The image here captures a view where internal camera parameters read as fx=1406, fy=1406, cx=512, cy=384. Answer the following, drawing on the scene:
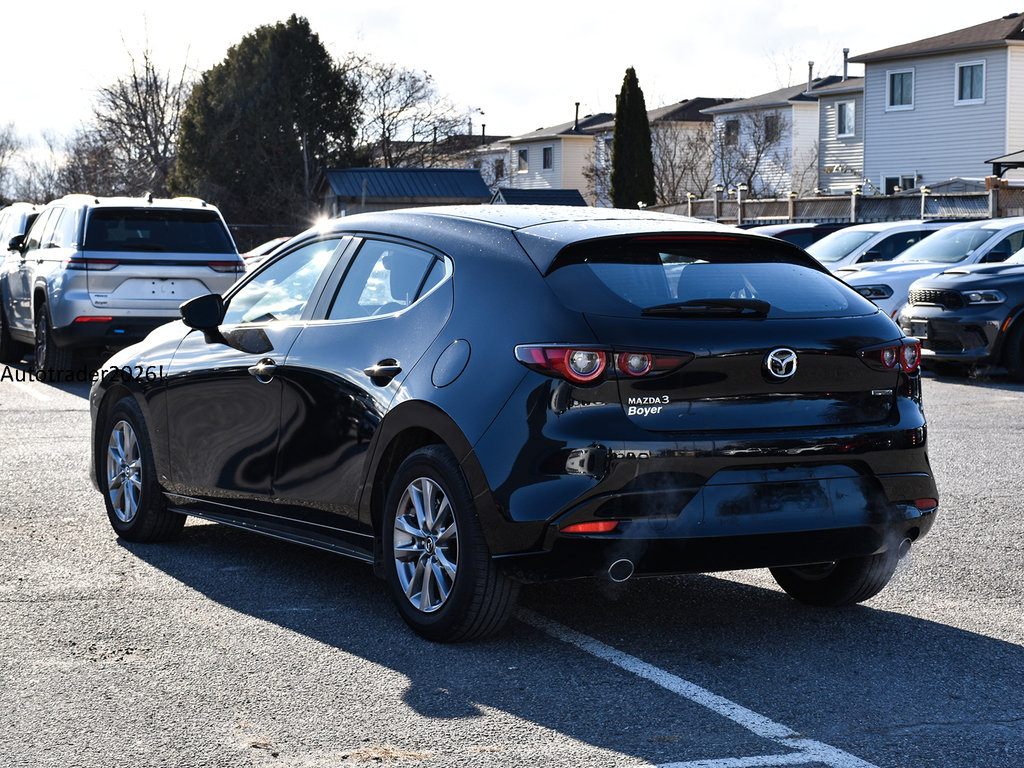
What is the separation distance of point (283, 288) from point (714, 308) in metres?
2.27

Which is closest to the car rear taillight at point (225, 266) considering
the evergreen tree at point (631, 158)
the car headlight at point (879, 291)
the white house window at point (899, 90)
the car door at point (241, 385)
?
the car headlight at point (879, 291)

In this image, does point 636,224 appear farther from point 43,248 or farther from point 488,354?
point 43,248

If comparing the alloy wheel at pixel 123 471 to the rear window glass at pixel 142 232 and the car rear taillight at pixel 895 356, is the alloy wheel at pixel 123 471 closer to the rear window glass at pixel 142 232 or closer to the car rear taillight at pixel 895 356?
the car rear taillight at pixel 895 356

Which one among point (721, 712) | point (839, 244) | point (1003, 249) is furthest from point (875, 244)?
point (721, 712)

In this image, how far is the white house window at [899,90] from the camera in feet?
161

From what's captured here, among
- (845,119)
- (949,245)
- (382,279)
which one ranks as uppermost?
(845,119)

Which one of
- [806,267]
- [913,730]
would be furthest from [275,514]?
[913,730]

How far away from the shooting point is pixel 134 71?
230 ft

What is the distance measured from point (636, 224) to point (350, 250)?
1.31 metres

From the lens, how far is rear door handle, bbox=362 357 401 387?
5.30 meters

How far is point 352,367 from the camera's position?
552cm

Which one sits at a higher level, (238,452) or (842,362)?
(842,362)

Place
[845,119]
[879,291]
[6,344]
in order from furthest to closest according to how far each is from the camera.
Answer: [845,119] → [6,344] → [879,291]

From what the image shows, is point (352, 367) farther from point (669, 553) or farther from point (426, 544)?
point (669, 553)
